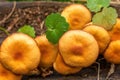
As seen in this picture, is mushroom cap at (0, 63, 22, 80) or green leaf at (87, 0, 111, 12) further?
green leaf at (87, 0, 111, 12)

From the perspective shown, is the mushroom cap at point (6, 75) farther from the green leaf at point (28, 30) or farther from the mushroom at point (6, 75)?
the green leaf at point (28, 30)

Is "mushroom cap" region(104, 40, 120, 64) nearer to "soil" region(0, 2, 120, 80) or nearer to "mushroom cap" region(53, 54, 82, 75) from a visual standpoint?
"mushroom cap" region(53, 54, 82, 75)

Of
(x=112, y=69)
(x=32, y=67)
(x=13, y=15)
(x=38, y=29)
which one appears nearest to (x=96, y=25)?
(x=112, y=69)

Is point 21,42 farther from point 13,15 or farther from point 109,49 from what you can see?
point 13,15

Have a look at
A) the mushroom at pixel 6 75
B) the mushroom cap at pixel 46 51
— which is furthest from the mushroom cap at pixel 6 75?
the mushroom cap at pixel 46 51

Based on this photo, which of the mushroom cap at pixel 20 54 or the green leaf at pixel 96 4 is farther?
the green leaf at pixel 96 4

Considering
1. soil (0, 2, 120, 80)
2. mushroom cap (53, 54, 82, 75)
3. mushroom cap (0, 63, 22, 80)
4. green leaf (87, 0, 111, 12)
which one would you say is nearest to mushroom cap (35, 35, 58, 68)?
mushroom cap (53, 54, 82, 75)
